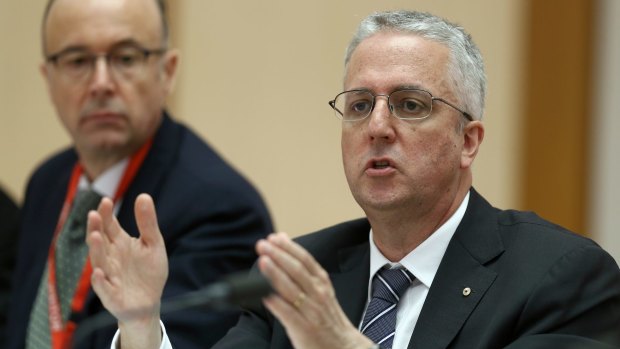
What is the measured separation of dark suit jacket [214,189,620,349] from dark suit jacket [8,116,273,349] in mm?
527

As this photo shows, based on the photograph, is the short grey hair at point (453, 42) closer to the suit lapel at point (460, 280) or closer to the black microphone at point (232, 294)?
the suit lapel at point (460, 280)

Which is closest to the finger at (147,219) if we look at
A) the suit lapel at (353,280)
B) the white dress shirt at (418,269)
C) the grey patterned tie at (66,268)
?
the white dress shirt at (418,269)

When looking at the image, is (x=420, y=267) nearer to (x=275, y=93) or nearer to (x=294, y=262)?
(x=294, y=262)

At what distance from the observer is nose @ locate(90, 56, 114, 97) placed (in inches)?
150

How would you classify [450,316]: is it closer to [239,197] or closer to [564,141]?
[239,197]

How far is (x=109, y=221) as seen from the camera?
9.07 ft

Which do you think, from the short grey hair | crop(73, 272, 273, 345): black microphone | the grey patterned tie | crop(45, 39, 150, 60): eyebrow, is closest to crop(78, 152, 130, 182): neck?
the grey patterned tie

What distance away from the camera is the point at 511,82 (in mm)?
5137

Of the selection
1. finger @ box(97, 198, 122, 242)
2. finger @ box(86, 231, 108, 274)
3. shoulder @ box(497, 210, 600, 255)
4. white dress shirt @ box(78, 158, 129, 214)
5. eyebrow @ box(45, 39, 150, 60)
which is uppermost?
eyebrow @ box(45, 39, 150, 60)

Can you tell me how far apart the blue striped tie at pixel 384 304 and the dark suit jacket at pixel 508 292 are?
40 millimetres

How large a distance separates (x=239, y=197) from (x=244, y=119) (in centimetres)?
192

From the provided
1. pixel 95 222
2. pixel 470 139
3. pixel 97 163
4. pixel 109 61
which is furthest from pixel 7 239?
pixel 470 139

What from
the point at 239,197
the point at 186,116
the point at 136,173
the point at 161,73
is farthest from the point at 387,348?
the point at 186,116

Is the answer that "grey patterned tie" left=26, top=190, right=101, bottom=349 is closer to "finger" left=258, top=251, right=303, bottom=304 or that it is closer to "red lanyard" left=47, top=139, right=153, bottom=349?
"red lanyard" left=47, top=139, right=153, bottom=349
